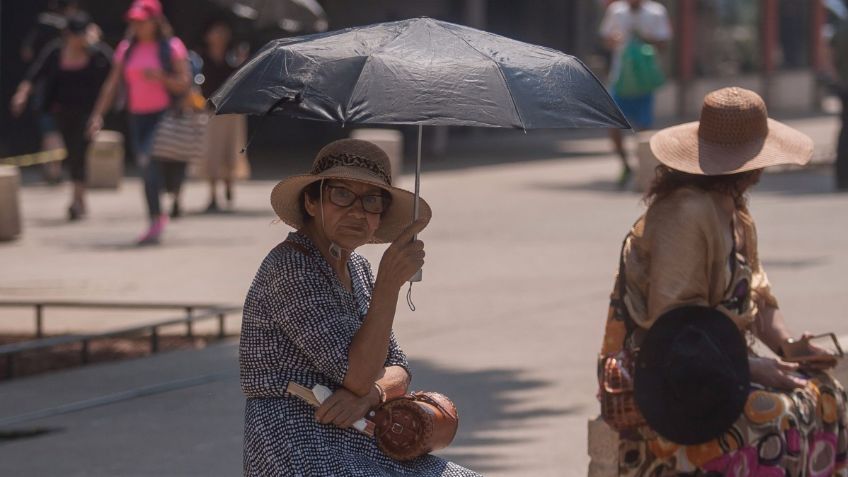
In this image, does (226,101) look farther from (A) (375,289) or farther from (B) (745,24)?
(B) (745,24)

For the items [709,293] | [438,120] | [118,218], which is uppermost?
[438,120]

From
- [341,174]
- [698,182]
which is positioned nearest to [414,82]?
[341,174]

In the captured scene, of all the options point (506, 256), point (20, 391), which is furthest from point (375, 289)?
point (506, 256)

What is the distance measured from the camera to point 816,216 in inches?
562

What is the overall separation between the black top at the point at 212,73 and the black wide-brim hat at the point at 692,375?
10.6 m

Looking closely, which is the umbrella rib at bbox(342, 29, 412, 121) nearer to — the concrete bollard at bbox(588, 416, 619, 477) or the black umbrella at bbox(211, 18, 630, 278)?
the black umbrella at bbox(211, 18, 630, 278)

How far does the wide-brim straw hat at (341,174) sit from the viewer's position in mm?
4355

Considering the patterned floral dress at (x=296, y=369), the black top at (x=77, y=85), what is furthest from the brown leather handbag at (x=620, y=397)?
the black top at (x=77, y=85)

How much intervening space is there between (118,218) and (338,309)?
10734 millimetres

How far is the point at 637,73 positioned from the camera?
15.9 meters

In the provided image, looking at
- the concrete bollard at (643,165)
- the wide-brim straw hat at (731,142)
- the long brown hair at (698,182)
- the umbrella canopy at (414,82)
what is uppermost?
the umbrella canopy at (414,82)

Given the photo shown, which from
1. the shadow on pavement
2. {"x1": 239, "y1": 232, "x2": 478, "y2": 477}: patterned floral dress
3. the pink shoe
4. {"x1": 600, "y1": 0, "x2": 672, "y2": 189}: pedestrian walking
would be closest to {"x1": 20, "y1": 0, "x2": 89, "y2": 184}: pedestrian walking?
the pink shoe

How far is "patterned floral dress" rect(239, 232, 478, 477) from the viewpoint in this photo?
164 inches

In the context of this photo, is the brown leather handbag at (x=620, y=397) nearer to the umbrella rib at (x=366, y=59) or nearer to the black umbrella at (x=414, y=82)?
the black umbrella at (x=414, y=82)
